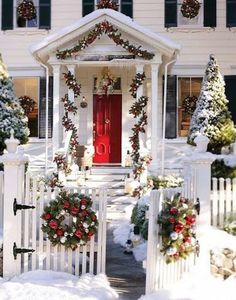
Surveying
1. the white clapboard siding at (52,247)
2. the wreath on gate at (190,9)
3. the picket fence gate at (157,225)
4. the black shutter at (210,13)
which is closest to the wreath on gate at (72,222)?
the white clapboard siding at (52,247)

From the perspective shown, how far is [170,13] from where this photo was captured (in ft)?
54.2

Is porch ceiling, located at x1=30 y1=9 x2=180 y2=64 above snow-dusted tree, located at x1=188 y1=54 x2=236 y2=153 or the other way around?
above

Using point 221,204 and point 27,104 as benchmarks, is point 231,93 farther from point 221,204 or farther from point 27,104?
point 221,204

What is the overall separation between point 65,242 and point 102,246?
0.49m

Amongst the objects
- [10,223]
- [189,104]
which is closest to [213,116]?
[189,104]

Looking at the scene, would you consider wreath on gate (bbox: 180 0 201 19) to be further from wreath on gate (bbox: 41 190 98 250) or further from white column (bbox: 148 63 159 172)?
wreath on gate (bbox: 41 190 98 250)

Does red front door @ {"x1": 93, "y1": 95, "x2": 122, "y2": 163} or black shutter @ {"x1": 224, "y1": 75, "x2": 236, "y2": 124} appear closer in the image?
red front door @ {"x1": 93, "y1": 95, "x2": 122, "y2": 163}

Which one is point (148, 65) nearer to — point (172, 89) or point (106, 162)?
point (172, 89)

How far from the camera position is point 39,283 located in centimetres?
641

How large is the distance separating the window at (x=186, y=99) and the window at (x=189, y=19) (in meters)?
1.77

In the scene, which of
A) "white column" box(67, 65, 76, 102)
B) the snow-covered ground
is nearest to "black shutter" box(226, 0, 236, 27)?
"white column" box(67, 65, 76, 102)

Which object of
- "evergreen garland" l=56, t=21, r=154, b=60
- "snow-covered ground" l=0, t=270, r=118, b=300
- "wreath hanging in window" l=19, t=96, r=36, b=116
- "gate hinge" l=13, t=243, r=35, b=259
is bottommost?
"snow-covered ground" l=0, t=270, r=118, b=300

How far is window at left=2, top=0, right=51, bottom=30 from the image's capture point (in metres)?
16.7

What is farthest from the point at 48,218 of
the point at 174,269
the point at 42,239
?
the point at 174,269
